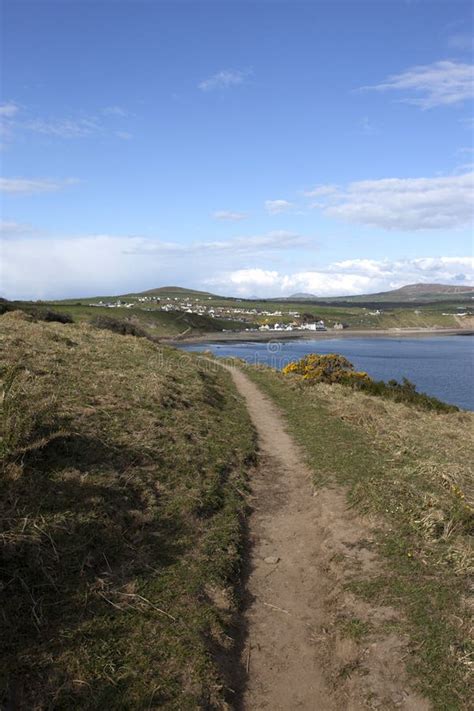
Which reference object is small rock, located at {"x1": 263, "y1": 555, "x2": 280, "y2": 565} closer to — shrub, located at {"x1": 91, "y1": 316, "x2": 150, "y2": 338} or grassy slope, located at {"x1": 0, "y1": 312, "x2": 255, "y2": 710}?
grassy slope, located at {"x1": 0, "y1": 312, "x2": 255, "y2": 710}

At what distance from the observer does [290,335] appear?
150000mm

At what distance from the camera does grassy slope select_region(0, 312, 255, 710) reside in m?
5.04

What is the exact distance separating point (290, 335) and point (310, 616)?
145 metres

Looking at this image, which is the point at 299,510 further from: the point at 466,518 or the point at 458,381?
the point at 458,381

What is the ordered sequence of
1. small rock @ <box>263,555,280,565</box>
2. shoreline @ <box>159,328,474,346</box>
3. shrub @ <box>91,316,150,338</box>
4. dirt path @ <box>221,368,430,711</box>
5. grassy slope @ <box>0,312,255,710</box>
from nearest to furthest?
grassy slope @ <box>0,312,255,710</box>, dirt path @ <box>221,368,430,711</box>, small rock @ <box>263,555,280,565</box>, shrub @ <box>91,316,150,338</box>, shoreline @ <box>159,328,474,346</box>

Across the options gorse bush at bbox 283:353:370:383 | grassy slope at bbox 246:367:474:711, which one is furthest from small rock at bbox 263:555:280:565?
gorse bush at bbox 283:353:370:383

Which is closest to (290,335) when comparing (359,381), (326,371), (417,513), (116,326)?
(116,326)

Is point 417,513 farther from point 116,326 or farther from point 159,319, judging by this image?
point 159,319

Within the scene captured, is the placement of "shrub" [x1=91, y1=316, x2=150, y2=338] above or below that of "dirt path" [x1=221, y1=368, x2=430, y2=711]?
above

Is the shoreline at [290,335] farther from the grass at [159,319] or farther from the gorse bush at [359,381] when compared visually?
the gorse bush at [359,381]

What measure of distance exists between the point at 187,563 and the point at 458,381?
5505 centimetres

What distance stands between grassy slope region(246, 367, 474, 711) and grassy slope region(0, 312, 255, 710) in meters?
2.37

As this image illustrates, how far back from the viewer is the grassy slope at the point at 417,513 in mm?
5527

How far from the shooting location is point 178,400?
56.2 ft
